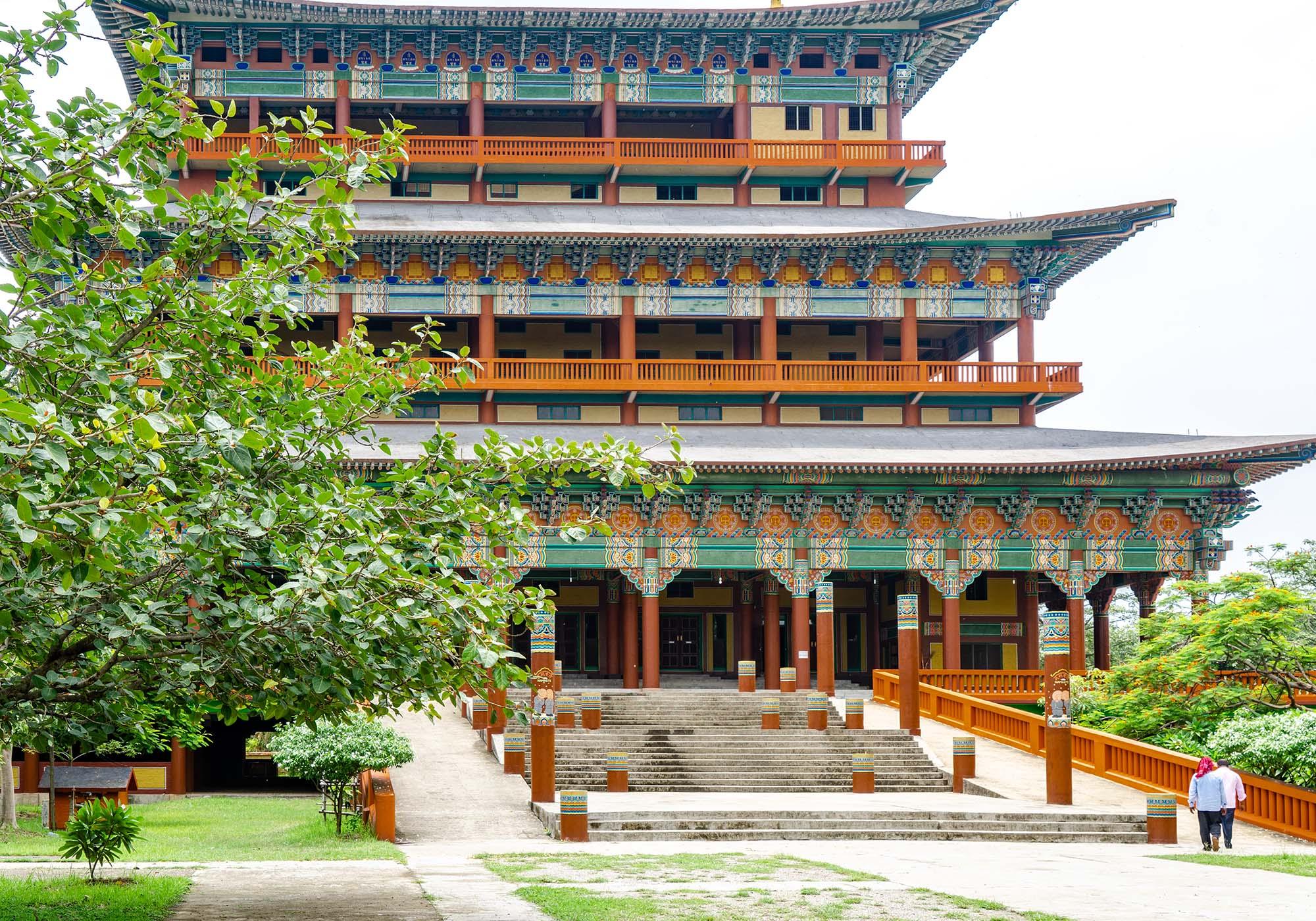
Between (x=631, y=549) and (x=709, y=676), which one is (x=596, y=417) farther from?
(x=709, y=676)

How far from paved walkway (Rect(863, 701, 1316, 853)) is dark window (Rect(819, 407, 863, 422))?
1007 cm

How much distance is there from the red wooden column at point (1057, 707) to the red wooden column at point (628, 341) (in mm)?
16643

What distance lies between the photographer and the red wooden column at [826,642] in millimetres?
30359

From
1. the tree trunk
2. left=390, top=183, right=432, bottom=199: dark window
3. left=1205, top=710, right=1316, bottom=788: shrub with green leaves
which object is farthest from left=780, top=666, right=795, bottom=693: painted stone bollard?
left=390, top=183, right=432, bottom=199: dark window

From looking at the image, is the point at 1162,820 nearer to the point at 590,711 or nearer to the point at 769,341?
the point at 590,711

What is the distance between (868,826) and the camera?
65.0 feet

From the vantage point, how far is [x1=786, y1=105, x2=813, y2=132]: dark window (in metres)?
40.8

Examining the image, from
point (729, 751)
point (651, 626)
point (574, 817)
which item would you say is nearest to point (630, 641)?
point (651, 626)

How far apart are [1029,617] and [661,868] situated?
2368 centimetres

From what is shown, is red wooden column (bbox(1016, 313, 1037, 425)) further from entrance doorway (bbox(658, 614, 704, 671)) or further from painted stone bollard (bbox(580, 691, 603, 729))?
painted stone bollard (bbox(580, 691, 603, 729))

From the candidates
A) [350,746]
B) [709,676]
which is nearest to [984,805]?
[350,746]

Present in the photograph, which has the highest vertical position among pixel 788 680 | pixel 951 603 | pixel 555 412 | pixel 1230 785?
pixel 555 412

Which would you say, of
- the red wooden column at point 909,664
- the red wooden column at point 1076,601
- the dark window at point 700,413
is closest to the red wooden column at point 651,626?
the dark window at point 700,413

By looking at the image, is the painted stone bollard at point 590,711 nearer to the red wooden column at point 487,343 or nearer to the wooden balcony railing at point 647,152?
the red wooden column at point 487,343
